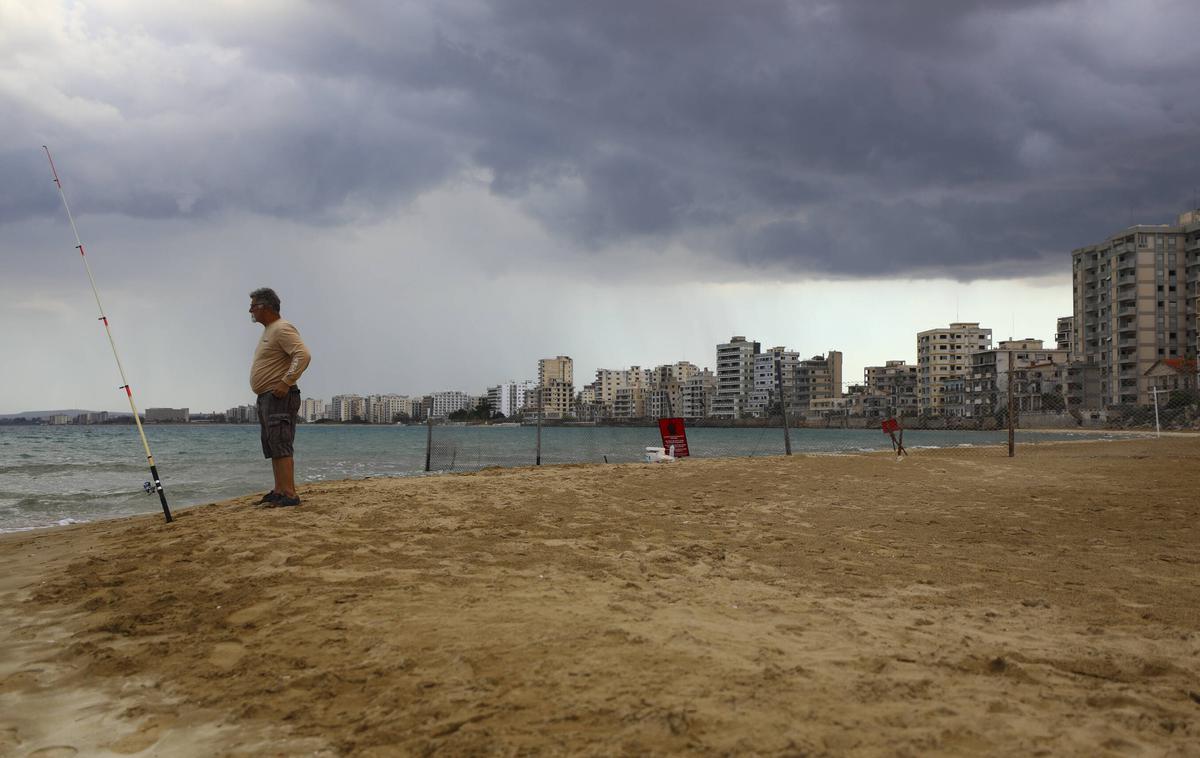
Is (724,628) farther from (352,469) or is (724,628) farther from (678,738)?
(352,469)

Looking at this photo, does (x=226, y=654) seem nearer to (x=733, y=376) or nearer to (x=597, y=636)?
(x=597, y=636)

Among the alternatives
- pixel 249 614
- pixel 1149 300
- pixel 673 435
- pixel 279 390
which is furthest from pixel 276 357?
pixel 1149 300

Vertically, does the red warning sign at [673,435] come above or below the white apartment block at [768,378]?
below

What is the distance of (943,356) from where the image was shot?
389 feet

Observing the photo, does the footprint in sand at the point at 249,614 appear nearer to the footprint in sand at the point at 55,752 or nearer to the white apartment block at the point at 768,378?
the footprint in sand at the point at 55,752

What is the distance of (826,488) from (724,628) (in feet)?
24.8

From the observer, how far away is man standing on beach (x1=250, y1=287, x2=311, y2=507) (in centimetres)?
764

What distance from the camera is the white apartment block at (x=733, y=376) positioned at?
492 feet

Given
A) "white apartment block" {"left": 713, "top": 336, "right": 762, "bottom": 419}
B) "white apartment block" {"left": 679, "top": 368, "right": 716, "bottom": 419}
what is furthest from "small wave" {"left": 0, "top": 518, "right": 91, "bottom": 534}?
"white apartment block" {"left": 679, "top": 368, "right": 716, "bottom": 419}

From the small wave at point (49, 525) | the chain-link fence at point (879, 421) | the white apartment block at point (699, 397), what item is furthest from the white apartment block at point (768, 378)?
the small wave at point (49, 525)

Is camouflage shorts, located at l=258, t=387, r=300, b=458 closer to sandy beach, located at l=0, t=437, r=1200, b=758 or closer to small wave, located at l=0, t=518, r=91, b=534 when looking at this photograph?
sandy beach, located at l=0, t=437, r=1200, b=758

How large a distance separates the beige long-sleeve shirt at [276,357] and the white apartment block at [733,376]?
14292 centimetres

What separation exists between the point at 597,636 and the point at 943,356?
12777 cm

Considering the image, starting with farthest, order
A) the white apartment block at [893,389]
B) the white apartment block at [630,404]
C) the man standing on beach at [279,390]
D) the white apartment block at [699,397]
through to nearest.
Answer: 1. the white apartment block at [630,404]
2. the white apartment block at [699,397]
3. the white apartment block at [893,389]
4. the man standing on beach at [279,390]
